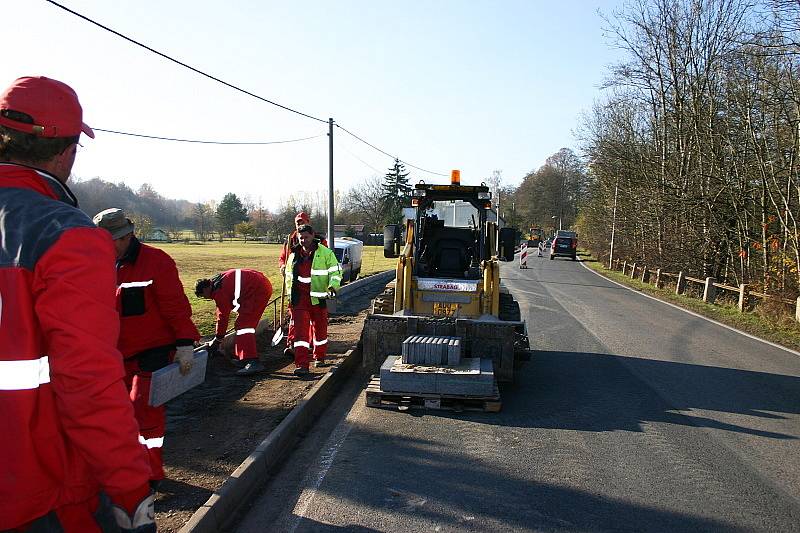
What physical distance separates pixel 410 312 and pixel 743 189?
1699cm

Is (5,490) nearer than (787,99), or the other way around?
(5,490)

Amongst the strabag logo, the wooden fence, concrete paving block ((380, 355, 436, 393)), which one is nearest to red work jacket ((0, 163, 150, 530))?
concrete paving block ((380, 355, 436, 393))

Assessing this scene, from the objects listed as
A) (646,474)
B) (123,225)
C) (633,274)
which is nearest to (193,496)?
(123,225)

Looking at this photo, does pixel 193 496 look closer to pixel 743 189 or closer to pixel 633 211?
pixel 743 189

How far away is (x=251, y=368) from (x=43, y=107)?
22.1 ft

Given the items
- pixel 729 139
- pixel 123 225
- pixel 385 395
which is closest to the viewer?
pixel 123 225

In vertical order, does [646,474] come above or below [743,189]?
below

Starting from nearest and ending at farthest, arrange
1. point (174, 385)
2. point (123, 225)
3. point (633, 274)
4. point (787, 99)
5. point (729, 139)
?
point (174, 385), point (123, 225), point (787, 99), point (729, 139), point (633, 274)

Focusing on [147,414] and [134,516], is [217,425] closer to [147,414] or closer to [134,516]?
[147,414]

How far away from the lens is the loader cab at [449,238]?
10.1 metres

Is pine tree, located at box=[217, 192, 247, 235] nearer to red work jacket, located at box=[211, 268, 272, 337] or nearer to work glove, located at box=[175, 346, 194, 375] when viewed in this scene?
red work jacket, located at box=[211, 268, 272, 337]

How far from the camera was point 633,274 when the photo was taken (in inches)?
1334

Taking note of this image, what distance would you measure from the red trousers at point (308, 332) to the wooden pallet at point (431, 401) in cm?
140

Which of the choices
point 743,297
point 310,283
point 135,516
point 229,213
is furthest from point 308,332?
point 229,213
